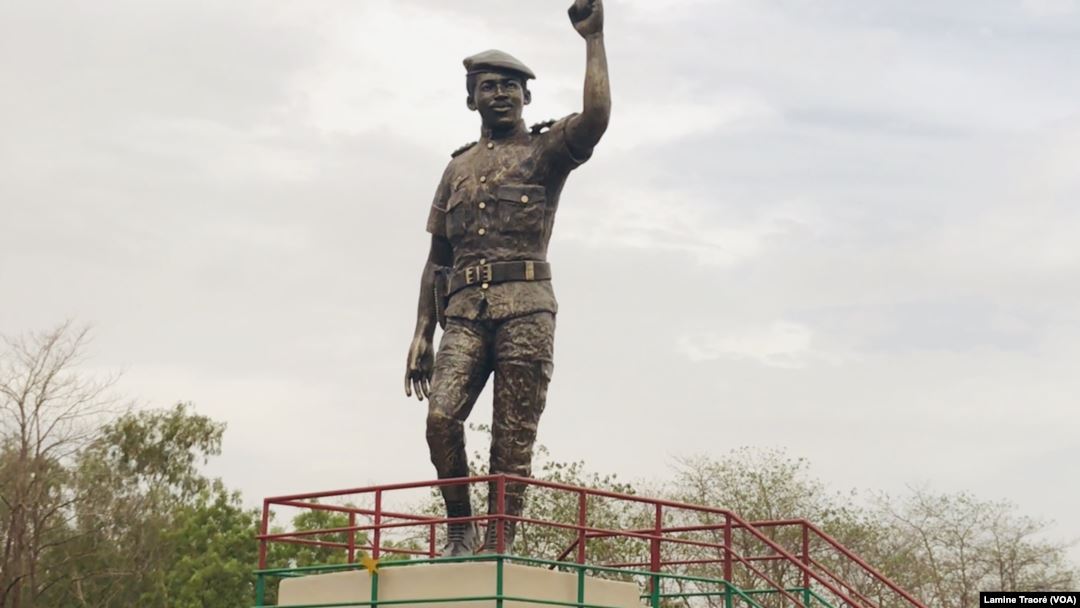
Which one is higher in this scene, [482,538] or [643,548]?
[643,548]

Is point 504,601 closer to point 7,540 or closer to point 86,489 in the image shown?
point 7,540

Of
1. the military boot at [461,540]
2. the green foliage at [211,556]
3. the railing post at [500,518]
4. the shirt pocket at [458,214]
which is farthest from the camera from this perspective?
the green foliage at [211,556]

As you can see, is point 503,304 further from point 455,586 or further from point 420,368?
point 455,586

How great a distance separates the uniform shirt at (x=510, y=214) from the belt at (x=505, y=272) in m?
0.04

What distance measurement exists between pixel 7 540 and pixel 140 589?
18.3 ft

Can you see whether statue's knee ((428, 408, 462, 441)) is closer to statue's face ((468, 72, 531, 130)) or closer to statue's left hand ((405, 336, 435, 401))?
statue's left hand ((405, 336, 435, 401))

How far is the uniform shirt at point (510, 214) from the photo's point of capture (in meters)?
12.5

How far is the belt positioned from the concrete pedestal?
7.53 feet

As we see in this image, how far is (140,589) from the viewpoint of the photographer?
41.4 m

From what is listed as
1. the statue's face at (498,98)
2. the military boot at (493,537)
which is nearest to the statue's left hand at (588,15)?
the statue's face at (498,98)

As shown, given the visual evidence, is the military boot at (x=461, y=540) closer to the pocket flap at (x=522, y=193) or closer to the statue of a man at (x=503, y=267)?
the statue of a man at (x=503, y=267)

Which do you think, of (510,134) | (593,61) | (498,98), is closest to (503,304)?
(510,134)

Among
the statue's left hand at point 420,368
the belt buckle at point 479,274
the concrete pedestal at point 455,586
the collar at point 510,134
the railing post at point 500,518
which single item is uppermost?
the collar at point 510,134

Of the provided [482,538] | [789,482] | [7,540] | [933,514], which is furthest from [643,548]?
[482,538]
